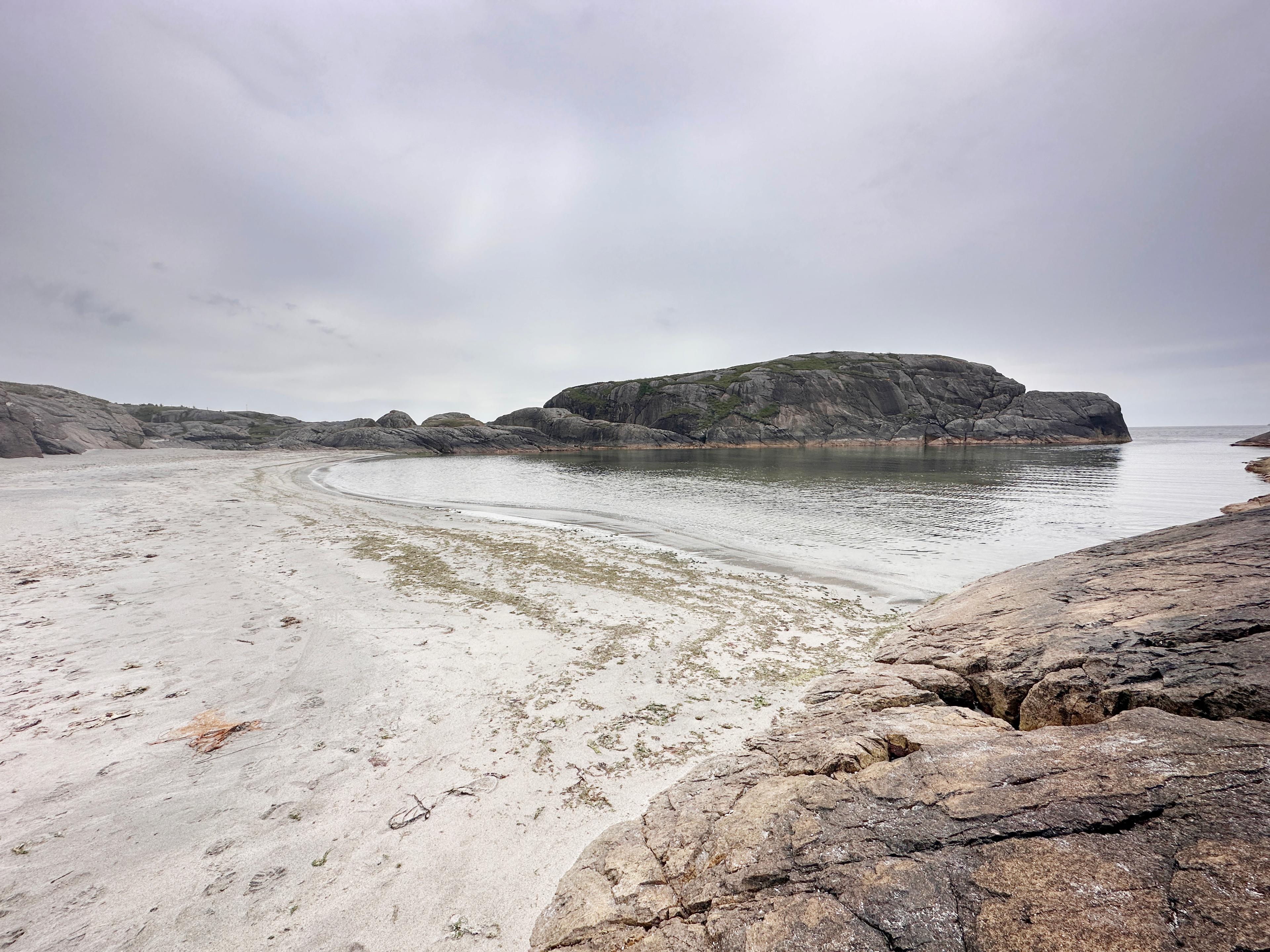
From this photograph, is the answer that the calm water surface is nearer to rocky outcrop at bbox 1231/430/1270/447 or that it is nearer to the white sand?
the white sand

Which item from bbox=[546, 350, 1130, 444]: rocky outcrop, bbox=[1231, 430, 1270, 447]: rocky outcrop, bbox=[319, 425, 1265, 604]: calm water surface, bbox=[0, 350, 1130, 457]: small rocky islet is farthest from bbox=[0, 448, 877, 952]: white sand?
bbox=[1231, 430, 1270, 447]: rocky outcrop

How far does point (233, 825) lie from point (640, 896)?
12.8ft

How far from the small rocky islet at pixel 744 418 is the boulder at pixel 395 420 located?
12.4 inches

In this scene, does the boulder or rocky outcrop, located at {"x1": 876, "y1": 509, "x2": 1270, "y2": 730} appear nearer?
rocky outcrop, located at {"x1": 876, "y1": 509, "x2": 1270, "y2": 730}

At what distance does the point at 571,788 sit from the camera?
5.03m

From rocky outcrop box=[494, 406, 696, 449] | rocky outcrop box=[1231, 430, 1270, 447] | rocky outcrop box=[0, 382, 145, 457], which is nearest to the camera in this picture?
rocky outcrop box=[0, 382, 145, 457]

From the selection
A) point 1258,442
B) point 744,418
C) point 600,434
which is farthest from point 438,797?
point 1258,442

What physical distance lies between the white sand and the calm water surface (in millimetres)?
5419

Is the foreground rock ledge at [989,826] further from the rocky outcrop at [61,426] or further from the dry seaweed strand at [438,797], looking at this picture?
the rocky outcrop at [61,426]

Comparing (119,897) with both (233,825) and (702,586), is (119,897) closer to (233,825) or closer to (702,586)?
(233,825)

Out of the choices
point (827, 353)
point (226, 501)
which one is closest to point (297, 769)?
point (226, 501)

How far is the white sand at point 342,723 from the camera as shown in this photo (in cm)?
369

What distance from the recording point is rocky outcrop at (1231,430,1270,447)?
84625mm

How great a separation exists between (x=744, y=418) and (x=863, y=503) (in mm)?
95865
